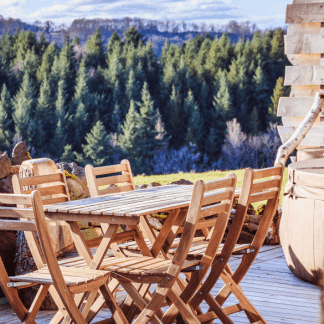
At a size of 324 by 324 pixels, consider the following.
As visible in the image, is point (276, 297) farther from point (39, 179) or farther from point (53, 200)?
point (39, 179)

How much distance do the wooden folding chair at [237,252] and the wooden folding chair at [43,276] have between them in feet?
1.55

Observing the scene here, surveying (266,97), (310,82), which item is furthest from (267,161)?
(310,82)

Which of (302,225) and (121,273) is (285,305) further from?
(121,273)

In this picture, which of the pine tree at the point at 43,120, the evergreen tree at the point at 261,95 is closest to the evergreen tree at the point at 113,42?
the pine tree at the point at 43,120

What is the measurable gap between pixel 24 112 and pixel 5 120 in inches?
76.4

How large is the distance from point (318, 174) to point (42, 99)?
1350 inches

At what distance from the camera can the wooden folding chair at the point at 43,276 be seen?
2035mm

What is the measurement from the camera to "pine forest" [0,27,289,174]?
34750 millimetres

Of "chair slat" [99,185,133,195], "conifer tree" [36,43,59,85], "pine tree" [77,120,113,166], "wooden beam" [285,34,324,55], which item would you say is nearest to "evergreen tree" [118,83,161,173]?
"pine tree" [77,120,113,166]

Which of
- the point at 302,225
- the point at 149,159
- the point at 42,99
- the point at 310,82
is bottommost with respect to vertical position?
the point at 149,159

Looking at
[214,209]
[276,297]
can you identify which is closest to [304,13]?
[276,297]

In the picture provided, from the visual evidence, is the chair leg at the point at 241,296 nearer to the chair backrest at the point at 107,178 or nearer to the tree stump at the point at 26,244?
the chair backrest at the point at 107,178

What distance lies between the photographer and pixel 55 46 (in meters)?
39.3

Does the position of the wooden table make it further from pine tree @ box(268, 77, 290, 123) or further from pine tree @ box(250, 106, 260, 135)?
pine tree @ box(250, 106, 260, 135)
